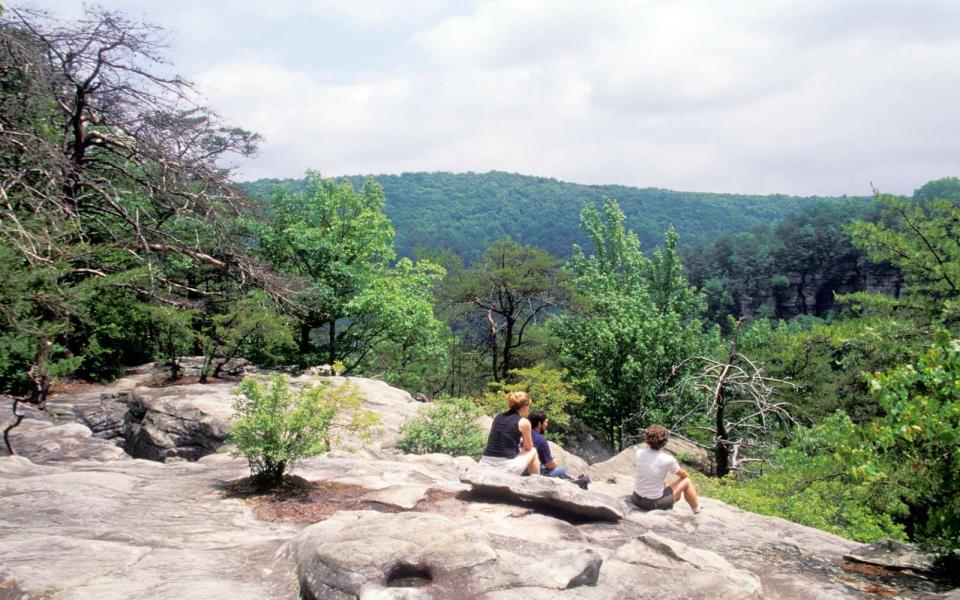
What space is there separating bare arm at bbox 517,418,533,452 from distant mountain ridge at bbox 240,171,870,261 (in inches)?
3318

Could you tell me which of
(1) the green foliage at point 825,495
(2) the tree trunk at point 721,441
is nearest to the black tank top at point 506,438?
(1) the green foliage at point 825,495

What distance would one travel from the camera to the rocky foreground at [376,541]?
4930 millimetres

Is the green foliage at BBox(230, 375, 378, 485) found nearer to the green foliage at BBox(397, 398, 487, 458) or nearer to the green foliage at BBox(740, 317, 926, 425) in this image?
the green foliage at BBox(397, 398, 487, 458)

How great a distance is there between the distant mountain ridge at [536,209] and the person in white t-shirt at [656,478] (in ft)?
278

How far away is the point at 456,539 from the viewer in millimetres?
5332

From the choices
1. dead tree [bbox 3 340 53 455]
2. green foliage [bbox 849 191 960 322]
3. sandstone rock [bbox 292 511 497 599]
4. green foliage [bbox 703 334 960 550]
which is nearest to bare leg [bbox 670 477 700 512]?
green foliage [bbox 703 334 960 550]

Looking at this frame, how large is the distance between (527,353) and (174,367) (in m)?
17.9

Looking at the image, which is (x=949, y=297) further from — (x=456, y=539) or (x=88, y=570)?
(x=88, y=570)

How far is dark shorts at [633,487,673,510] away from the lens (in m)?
7.88

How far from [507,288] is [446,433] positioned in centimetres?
1654

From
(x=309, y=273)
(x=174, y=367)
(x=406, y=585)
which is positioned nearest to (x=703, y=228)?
(x=309, y=273)

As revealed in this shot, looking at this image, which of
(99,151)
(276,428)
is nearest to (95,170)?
(99,151)

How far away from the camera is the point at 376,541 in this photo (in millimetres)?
5203

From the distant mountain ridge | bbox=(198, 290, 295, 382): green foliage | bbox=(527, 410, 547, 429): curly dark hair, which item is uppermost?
the distant mountain ridge
